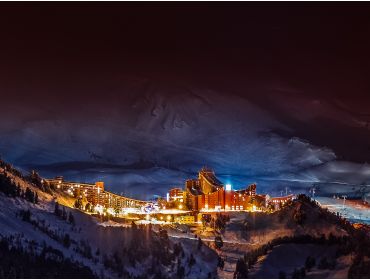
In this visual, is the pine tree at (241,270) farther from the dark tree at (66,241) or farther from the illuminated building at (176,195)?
the illuminated building at (176,195)

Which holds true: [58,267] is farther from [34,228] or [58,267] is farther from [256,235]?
[256,235]

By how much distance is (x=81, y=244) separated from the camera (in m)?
12.6

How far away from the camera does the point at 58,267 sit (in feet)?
36.6

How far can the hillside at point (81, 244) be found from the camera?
11414 mm

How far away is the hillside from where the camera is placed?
11.4m

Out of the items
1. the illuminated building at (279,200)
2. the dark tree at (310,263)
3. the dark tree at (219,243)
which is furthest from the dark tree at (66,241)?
the illuminated building at (279,200)

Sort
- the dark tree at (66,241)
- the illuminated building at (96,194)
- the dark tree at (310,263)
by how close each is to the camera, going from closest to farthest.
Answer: the dark tree at (66,241)
the dark tree at (310,263)
the illuminated building at (96,194)

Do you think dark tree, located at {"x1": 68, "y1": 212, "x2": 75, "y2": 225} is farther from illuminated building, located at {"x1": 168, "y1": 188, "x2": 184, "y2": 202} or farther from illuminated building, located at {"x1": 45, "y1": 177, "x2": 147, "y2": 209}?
illuminated building, located at {"x1": 168, "y1": 188, "x2": 184, "y2": 202}

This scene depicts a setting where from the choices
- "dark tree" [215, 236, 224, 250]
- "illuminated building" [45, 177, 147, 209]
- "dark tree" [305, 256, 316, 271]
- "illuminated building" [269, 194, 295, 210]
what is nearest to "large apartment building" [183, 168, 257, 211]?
"illuminated building" [269, 194, 295, 210]

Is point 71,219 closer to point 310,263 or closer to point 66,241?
point 66,241

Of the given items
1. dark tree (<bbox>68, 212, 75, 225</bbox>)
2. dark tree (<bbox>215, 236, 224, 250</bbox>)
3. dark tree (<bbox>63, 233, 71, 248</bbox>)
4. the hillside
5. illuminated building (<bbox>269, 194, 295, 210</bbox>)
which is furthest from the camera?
illuminated building (<bbox>269, 194, 295, 210</bbox>)

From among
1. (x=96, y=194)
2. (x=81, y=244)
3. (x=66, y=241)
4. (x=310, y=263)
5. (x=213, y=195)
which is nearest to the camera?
(x=66, y=241)

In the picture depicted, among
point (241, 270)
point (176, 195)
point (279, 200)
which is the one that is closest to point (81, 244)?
point (241, 270)

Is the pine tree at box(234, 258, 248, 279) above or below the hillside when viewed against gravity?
below
